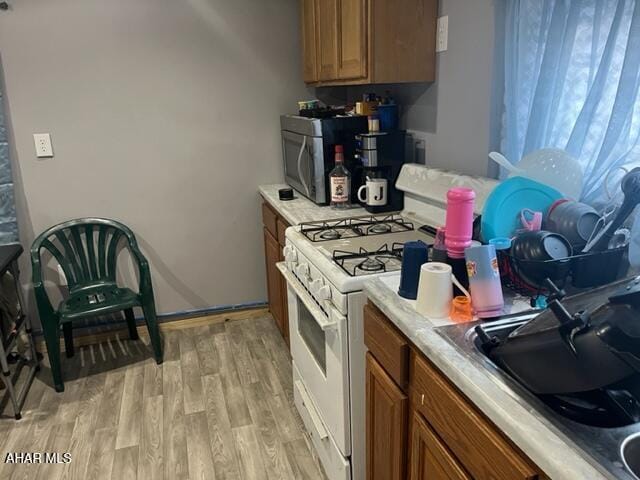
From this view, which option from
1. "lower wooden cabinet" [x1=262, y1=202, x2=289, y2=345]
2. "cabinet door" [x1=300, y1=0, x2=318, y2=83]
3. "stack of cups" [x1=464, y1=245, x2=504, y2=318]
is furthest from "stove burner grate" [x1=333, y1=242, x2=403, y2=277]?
"cabinet door" [x1=300, y1=0, x2=318, y2=83]

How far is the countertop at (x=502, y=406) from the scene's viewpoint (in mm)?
710

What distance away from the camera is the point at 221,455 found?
2020mm

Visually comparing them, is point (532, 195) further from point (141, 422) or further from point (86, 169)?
point (86, 169)

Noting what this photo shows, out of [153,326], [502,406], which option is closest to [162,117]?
[153,326]

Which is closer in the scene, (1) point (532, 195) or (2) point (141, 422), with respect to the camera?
(1) point (532, 195)

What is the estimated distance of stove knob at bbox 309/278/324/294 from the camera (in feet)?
5.19

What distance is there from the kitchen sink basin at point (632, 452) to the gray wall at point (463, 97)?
116 centimetres

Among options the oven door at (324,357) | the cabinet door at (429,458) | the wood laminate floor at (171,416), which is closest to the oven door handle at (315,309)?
the oven door at (324,357)

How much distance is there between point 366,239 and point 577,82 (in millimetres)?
831

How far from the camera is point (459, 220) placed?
121 centimetres

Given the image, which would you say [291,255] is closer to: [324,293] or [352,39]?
[324,293]

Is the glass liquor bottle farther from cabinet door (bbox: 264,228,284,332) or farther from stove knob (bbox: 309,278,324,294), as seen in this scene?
stove knob (bbox: 309,278,324,294)

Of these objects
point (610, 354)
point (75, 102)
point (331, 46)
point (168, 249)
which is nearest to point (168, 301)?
point (168, 249)

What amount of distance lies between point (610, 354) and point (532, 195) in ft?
2.23
